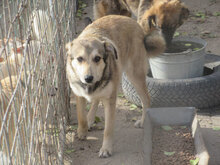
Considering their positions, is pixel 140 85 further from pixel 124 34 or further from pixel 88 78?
pixel 88 78

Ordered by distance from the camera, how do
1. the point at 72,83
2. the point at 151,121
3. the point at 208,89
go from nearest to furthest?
the point at 72,83
the point at 151,121
the point at 208,89

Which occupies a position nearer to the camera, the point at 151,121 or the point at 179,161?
the point at 179,161

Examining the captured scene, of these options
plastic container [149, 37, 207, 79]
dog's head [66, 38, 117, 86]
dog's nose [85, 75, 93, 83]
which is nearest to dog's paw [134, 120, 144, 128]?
plastic container [149, 37, 207, 79]

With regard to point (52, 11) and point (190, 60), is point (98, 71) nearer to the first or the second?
point (52, 11)

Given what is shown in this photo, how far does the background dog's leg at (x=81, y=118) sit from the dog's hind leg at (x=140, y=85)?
753 millimetres

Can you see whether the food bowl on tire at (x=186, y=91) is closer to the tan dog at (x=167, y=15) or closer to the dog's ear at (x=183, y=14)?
the tan dog at (x=167, y=15)

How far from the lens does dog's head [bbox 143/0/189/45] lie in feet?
20.6

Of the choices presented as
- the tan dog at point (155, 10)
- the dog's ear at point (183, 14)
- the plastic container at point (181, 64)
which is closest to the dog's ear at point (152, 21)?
the tan dog at point (155, 10)

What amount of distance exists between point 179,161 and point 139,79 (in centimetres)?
126

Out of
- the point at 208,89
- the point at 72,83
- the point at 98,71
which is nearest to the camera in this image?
the point at 98,71

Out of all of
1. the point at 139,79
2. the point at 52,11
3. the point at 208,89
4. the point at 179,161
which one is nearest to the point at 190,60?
the point at 208,89

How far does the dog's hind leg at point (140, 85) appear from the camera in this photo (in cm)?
483

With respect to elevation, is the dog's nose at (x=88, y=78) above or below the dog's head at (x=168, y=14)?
below

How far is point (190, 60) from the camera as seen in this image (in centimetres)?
525
